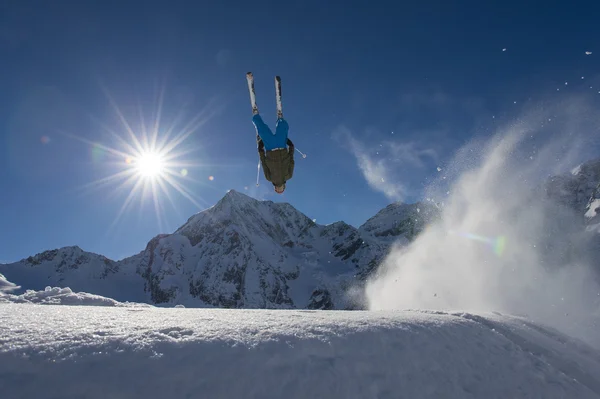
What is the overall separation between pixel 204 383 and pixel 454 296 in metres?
33.6

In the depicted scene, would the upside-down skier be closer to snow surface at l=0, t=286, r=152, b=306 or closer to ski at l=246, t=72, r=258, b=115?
ski at l=246, t=72, r=258, b=115

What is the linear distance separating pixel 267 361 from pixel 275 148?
8418 mm

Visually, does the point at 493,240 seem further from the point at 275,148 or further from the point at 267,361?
the point at 267,361

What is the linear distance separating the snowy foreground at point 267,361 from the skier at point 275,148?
23.2 ft

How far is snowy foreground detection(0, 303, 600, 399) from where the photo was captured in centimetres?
263

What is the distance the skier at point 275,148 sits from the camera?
1081cm

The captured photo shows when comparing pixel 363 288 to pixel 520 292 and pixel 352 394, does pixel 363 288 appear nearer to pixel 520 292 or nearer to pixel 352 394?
pixel 520 292

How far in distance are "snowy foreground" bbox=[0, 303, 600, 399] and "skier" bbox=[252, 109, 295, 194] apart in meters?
7.08

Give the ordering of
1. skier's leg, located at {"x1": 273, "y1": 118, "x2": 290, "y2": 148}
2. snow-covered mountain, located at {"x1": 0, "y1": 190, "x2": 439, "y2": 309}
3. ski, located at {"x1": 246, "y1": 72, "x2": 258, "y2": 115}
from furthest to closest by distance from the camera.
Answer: snow-covered mountain, located at {"x1": 0, "y1": 190, "x2": 439, "y2": 309} < ski, located at {"x1": 246, "y1": 72, "x2": 258, "y2": 115} < skier's leg, located at {"x1": 273, "y1": 118, "x2": 290, "y2": 148}

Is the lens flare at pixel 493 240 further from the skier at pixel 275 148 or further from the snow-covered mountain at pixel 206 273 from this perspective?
the snow-covered mountain at pixel 206 273

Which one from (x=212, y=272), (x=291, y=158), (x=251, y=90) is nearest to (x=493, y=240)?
(x=291, y=158)

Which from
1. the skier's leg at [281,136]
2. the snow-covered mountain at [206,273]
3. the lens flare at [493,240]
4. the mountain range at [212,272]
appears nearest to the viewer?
the skier's leg at [281,136]

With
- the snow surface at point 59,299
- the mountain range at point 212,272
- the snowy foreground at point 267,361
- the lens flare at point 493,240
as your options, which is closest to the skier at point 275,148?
the snow surface at point 59,299

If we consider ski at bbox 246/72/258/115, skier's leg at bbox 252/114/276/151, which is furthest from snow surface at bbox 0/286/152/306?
ski at bbox 246/72/258/115
